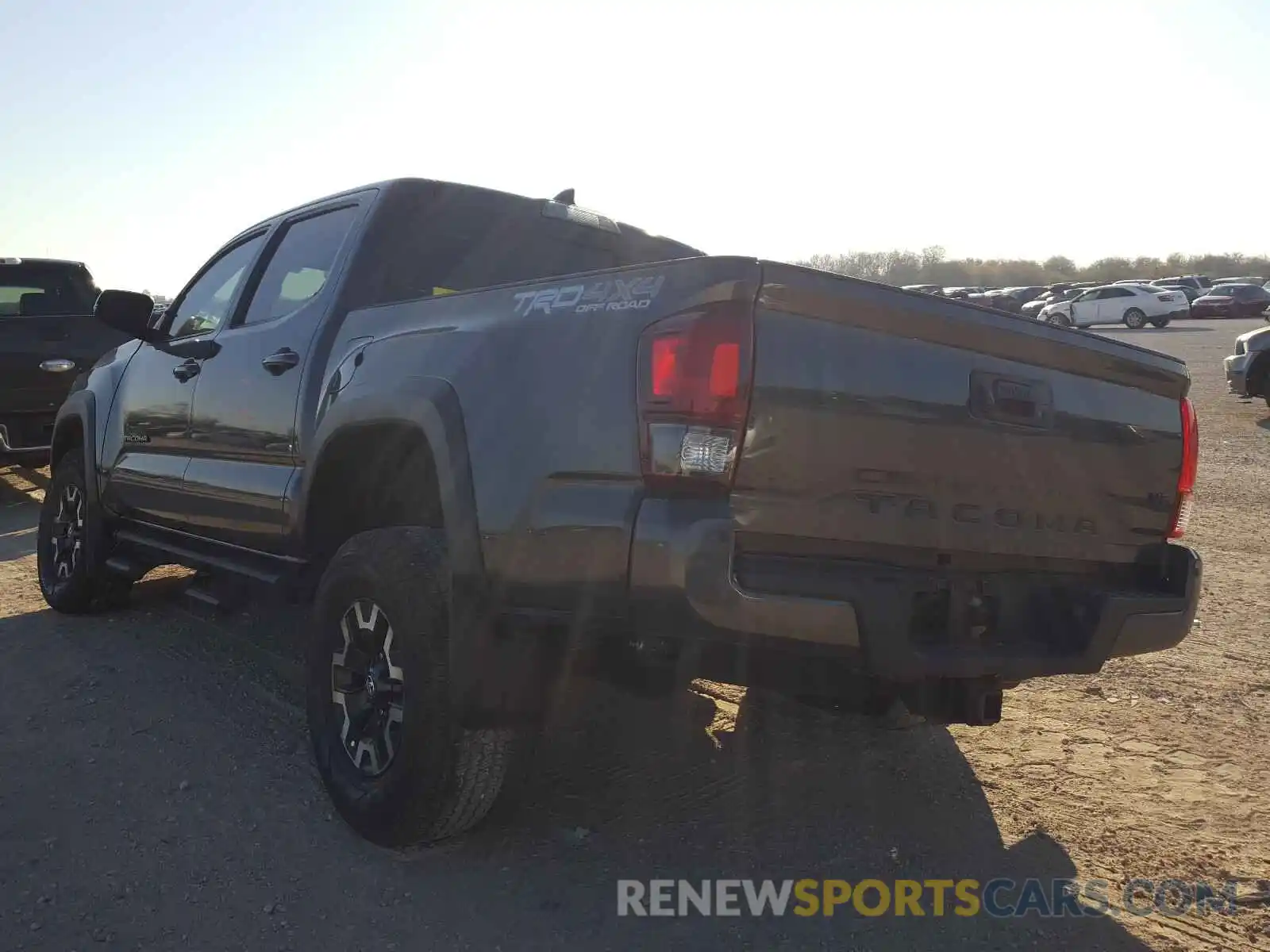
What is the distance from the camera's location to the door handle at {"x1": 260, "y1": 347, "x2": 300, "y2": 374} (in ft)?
12.4

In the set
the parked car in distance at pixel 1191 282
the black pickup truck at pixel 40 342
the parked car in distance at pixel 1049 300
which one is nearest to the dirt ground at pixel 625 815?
the black pickup truck at pixel 40 342

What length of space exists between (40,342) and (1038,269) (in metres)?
101

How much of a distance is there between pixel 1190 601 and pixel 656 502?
1.73 metres

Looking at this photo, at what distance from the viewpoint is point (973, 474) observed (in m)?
2.65

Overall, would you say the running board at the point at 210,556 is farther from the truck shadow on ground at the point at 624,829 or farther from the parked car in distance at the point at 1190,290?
the parked car in distance at the point at 1190,290

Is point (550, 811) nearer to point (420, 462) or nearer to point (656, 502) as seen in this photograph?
point (420, 462)

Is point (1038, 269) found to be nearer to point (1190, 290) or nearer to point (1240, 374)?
point (1190, 290)

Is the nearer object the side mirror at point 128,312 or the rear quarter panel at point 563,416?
the rear quarter panel at point 563,416

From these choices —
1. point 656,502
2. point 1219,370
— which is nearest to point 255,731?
point 656,502

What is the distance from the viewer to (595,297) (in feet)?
8.43

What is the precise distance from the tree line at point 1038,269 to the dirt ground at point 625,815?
80328 mm

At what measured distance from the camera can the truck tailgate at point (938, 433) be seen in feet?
7.84

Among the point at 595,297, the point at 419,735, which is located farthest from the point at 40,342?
the point at 595,297
